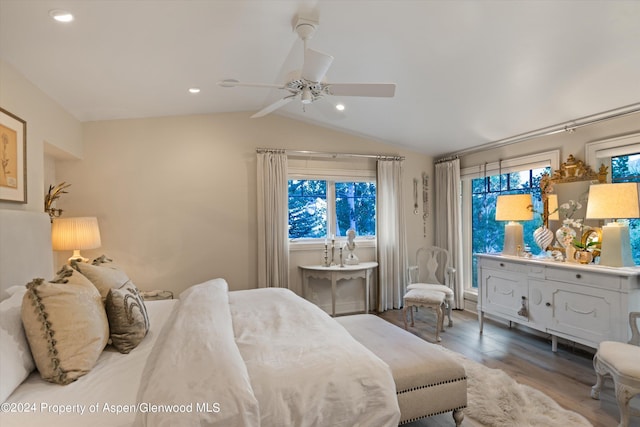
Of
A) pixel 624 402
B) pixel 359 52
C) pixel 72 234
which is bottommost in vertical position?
pixel 624 402

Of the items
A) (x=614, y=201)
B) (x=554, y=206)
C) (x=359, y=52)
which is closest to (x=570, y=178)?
(x=554, y=206)

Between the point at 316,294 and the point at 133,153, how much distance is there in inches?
113

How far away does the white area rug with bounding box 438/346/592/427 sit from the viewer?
225cm

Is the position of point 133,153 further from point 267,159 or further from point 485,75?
point 485,75

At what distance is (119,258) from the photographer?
4.02m

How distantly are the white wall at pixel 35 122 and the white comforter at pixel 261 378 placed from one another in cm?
174

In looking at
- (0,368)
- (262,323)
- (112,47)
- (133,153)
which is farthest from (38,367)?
(133,153)

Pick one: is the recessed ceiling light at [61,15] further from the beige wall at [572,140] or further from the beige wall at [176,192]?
the beige wall at [572,140]

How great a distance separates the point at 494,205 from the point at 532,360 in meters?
2.07

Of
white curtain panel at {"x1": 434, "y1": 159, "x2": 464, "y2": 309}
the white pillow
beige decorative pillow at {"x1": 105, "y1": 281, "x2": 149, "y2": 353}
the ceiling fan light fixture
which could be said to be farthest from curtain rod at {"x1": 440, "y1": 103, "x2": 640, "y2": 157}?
the white pillow

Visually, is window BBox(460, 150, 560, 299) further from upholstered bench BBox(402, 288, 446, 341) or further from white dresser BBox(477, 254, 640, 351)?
upholstered bench BBox(402, 288, 446, 341)

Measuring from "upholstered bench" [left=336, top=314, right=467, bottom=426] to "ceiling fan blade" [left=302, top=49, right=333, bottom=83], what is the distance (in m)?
1.76

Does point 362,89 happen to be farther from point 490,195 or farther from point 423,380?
point 490,195

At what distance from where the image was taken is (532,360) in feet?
10.6
